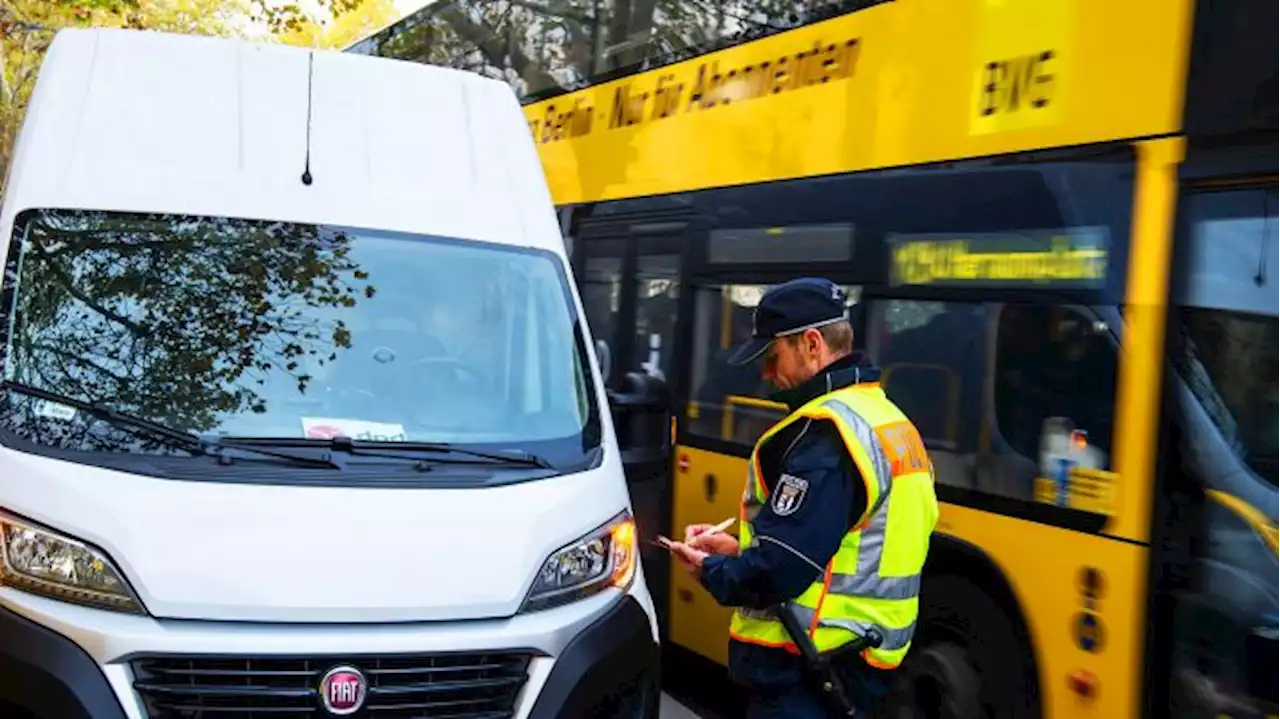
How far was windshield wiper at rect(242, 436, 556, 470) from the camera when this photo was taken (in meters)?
3.68

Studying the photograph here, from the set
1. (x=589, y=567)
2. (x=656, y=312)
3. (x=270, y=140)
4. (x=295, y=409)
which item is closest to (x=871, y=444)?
(x=589, y=567)

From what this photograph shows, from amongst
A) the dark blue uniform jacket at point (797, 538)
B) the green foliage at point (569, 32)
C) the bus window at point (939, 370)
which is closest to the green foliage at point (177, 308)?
the dark blue uniform jacket at point (797, 538)

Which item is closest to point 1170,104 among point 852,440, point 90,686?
point 852,440

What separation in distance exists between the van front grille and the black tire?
193 centimetres

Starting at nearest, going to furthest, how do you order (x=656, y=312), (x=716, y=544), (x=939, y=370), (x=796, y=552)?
(x=796, y=552)
(x=716, y=544)
(x=939, y=370)
(x=656, y=312)

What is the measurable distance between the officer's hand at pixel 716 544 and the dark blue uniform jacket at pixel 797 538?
224 millimetres

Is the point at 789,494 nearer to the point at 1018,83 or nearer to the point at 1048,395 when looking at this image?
the point at 1048,395

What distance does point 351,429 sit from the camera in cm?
380

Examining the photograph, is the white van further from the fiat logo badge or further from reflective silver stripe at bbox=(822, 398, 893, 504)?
reflective silver stripe at bbox=(822, 398, 893, 504)

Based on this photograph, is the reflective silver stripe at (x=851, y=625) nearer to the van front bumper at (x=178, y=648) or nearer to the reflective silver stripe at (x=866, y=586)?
the reflective silver stripe at (x=866, y=586)

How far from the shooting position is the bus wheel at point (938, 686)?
15.0ft

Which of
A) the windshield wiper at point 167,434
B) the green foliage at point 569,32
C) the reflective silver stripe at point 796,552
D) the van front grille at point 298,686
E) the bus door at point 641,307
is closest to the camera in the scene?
the reflective silver stripe at point 796,552

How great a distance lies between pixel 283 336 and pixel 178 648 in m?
1.16

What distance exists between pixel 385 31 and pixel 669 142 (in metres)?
5.23
